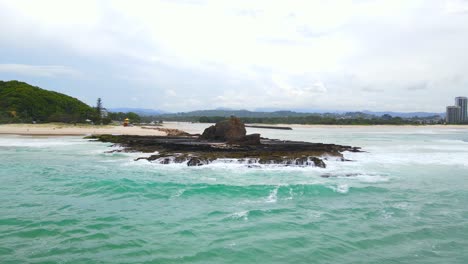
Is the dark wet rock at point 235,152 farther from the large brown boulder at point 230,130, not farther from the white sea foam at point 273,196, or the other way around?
the white sea foam at point 273,196

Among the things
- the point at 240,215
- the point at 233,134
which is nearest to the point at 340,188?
the point at 240,215

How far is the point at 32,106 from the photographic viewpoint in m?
73.2

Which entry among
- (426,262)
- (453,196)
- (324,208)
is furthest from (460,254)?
(453,196)

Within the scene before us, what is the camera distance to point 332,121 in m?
126

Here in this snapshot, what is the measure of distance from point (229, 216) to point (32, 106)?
73.4 m

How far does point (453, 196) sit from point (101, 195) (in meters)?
12.9

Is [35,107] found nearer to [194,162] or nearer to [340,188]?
[194,162]

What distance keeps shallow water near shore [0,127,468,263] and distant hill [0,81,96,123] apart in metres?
52.4

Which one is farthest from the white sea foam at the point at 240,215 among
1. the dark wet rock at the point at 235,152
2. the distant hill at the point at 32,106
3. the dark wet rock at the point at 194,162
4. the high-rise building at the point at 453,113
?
the high-rise building at the point at 453,113

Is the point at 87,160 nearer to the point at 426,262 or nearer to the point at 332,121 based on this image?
the point at 426,262

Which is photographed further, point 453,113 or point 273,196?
point 453,113

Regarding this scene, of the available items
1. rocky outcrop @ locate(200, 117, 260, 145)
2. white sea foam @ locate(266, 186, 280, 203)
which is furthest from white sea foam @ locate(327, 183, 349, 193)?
rocky outcrop @ locate(200, 117, 260, 145)

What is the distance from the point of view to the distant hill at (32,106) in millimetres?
67562

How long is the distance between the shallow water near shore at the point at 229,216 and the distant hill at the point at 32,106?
52.4 m
